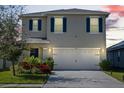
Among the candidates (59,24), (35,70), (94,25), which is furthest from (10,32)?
(94,25)

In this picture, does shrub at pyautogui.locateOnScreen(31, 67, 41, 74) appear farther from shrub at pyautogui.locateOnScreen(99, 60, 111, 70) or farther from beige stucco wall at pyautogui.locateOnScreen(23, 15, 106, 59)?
shrub at pyautogui.locateOnScreen(99, 60, 111, 70)

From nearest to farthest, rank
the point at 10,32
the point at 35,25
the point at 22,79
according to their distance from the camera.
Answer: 1. the point at 22,79
2. the point at 10,32
3. the point at 35,25

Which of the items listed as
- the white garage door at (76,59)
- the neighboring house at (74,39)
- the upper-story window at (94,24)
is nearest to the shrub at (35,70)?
the neighboring house at (74,39)

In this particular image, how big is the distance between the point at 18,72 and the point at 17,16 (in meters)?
4.49

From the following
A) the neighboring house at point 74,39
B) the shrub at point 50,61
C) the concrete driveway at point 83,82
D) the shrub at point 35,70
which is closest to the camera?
the concrete driveway at point 83,82

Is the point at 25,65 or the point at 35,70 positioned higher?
the point at 25,65

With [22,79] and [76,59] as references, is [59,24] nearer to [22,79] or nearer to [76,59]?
[76,59]

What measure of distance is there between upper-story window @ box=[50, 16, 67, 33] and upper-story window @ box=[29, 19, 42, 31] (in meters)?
2.01

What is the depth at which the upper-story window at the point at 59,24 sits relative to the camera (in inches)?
1318

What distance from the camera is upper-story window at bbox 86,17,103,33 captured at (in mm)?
33375

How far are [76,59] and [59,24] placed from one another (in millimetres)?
3864

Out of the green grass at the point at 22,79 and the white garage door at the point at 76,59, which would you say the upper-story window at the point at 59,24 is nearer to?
the white garage door at the point at 76,59

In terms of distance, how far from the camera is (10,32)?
22328 millimetres

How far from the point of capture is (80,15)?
3359 cm
